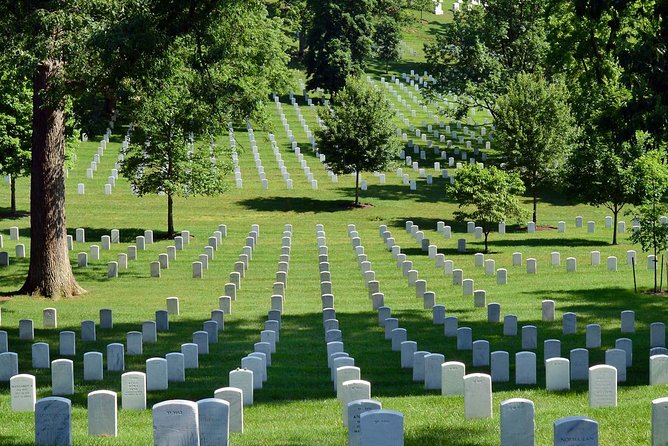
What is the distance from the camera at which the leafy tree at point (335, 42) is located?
71.9 m

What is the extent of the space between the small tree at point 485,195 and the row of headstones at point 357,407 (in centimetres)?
1537

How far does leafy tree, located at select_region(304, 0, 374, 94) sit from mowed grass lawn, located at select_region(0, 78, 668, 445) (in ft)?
55.6

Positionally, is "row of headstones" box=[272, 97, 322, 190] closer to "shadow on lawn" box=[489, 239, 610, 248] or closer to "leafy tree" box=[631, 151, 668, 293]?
"shadow on lawn" box=[489, 239, 610, 248]

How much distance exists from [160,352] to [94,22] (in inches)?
345

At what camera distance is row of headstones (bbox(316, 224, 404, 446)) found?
12.6m

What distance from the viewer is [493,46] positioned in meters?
60.0

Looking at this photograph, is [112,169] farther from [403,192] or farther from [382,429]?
[382,429]

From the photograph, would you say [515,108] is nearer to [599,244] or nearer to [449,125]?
[599,244]

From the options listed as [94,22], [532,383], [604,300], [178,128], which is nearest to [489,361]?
[532,383]

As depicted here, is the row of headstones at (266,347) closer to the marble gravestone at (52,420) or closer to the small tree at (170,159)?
the marble gravestone at (52,420)

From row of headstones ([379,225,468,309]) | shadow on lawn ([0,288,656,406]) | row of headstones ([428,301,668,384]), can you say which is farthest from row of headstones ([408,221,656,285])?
row of headstones ([428,301,668,384])

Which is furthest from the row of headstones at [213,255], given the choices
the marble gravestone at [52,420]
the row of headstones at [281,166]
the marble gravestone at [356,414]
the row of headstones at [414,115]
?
the row of headstones at [414,115]

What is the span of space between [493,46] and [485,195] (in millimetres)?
23222

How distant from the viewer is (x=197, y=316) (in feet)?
87.9
